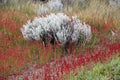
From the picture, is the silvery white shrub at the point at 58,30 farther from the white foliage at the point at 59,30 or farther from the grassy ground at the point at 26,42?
the grassy ground at the point at 26,42

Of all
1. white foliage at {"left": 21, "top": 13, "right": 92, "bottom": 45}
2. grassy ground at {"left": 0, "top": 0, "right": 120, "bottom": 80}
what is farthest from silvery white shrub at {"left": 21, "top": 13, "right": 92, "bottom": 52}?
grassy ground at {"left": 0, "top": 0, "right": 120, "bottom": 80}

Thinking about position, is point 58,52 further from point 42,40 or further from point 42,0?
point 42,0

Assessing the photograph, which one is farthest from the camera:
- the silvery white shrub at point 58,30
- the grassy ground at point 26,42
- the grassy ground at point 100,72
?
the silvery white shrub at point 58,30

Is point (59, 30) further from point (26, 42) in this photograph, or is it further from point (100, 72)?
point (100, 72)

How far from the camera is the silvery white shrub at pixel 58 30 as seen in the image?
9836 millimetres

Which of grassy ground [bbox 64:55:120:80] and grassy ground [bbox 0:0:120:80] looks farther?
grassy ground [bbox 0:0:120:80]

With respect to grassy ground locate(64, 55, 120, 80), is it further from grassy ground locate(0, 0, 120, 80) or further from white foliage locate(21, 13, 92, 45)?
white foliage locate(21, 13, 92, 45)

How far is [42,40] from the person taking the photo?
10.2 meters

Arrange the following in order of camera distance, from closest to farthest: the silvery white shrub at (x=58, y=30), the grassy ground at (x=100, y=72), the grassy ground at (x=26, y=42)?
the grassy ground at (x=100, y=72) < the grassy ground at (x=26, y=42) < the silvery white shrub at (x=58, y=30)

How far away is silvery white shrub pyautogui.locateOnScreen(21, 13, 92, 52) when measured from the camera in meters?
9.84

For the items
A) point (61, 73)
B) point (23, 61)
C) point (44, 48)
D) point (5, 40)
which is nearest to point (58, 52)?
point (44, 48)

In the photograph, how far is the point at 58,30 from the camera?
33.1 ft

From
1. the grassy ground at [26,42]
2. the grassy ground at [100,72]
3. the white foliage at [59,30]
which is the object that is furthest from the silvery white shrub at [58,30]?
the grassy ground at [100,72]

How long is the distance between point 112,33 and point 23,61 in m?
3.08
